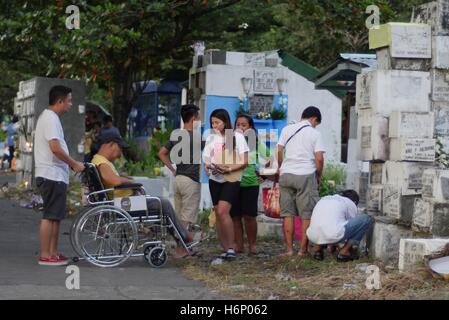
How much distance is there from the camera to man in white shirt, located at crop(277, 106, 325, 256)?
1059 cm

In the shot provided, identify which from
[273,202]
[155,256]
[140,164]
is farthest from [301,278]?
[140,164]

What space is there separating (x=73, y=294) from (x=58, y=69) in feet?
30.6

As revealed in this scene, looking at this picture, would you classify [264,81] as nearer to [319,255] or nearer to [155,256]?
[319,255]

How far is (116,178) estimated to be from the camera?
33.7 feet

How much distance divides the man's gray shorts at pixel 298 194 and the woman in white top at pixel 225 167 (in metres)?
0.51

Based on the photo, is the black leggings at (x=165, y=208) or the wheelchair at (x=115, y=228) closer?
the wheelchair at (x=115, y=228)

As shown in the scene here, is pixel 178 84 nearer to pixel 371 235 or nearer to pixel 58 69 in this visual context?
pixel 58 69

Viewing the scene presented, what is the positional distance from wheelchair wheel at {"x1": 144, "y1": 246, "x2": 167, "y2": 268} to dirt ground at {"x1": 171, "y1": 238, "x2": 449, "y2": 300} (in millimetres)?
255

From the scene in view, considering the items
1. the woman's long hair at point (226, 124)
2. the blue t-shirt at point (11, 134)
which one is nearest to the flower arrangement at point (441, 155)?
the woman's long hair at point (226, 124)

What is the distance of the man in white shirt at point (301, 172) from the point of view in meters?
10.6

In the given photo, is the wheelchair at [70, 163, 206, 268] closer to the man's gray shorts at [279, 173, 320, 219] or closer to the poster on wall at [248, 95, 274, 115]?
the man's gray shorts at [279, 173, 320, 219]

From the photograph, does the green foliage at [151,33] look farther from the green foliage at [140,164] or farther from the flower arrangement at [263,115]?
the flower arrangement at [263,115]

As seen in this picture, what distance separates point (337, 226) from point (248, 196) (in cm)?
136

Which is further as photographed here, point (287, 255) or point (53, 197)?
point (287, 255)
